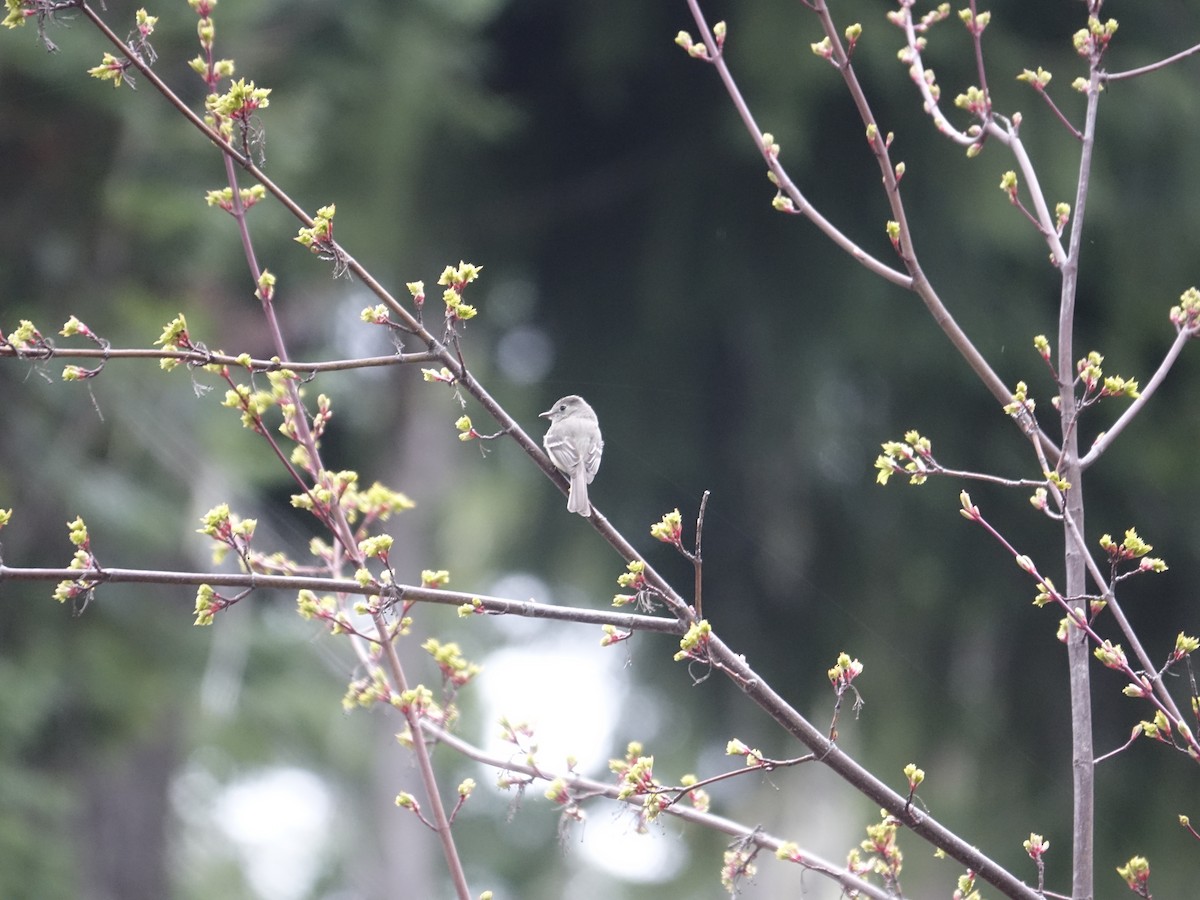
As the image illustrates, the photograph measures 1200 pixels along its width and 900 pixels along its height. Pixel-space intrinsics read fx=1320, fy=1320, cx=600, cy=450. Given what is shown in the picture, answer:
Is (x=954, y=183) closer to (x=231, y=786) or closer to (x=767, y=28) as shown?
(x=767, y=28)

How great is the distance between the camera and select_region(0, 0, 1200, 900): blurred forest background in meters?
5.88

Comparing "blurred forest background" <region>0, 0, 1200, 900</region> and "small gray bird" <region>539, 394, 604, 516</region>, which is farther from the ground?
"blurred forest background" <region>0, 0, 1200, 900</region>

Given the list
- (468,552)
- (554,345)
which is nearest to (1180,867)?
(554,345)

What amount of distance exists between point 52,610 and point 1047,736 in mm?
5428

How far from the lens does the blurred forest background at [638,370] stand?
5883 millimetres

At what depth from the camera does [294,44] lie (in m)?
7.35

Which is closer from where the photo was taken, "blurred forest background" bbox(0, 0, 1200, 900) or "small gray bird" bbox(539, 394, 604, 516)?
"small gray bird" bbox(539, 394, 604, 516)

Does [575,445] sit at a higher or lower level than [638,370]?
lower

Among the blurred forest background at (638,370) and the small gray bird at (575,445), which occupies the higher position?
the blurred forest background at (638,370)

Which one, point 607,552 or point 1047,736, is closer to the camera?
point 1047,736

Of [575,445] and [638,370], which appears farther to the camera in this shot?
[638,370]

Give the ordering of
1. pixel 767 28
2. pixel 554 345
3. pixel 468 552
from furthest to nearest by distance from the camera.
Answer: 1. pixel 468 552
2. pixel 554 345
3. pixel 767 28

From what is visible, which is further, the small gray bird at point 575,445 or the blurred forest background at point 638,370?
the blurred forest background at point 638,370

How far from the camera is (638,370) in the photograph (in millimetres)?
7566
